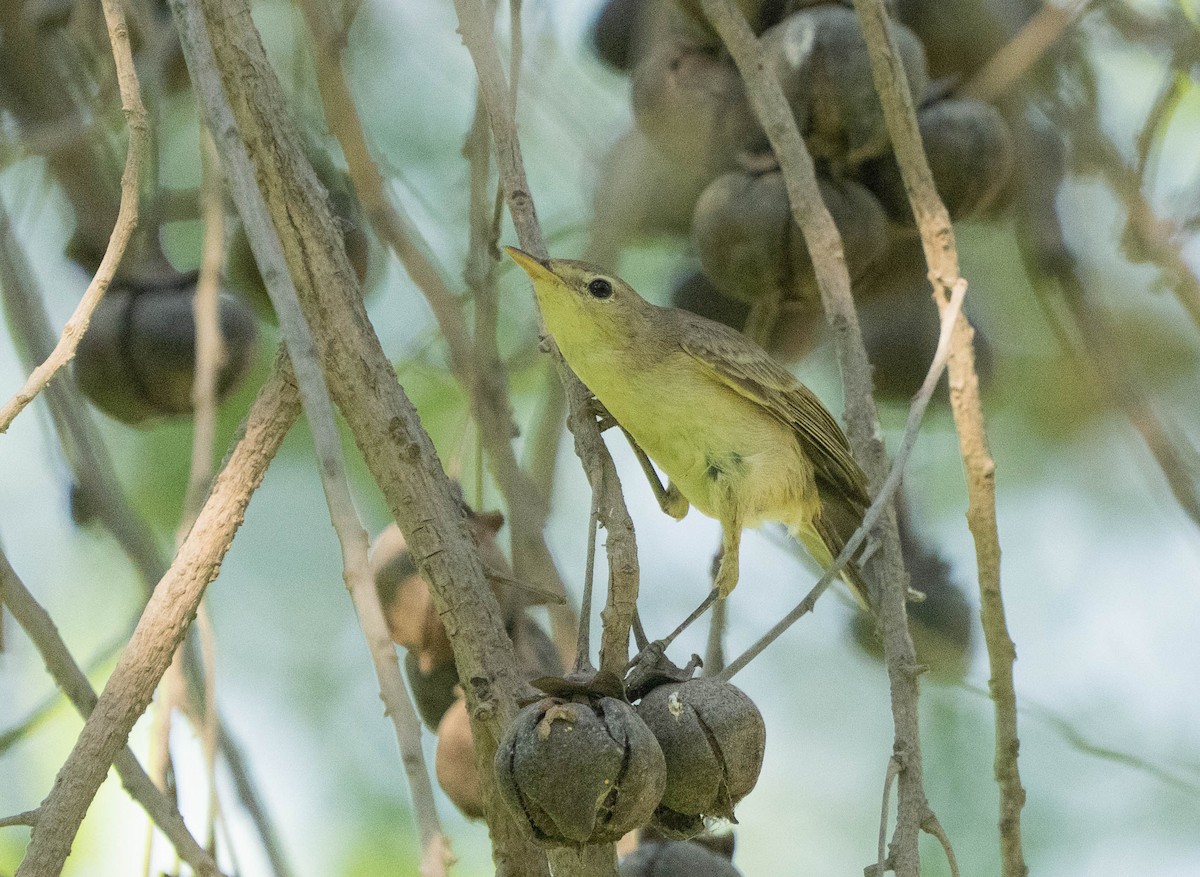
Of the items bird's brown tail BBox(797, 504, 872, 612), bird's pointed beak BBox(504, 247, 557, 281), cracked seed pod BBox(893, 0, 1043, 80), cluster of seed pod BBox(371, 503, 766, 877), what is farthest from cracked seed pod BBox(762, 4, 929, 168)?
cluster of seed pod BBox(371, 503, 766, 877)

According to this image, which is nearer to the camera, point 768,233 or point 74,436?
point 74,436

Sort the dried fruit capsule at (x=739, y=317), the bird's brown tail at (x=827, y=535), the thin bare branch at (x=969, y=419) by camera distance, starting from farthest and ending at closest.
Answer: the dried fruit capsule at (x=739, y=317) → the bird's brown tail at (x=827, y=535) → the thin bare branch at (x=969, y=419)

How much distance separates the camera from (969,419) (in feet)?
10.6

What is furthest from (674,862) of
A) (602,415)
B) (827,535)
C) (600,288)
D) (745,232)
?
(745,232)

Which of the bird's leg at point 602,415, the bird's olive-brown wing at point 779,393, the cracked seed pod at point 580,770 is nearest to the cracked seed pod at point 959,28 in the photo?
the bird's olive-brown wing at point 779,393

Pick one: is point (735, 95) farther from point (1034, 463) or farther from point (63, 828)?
point (63, 828)

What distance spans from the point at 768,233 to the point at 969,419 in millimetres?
802

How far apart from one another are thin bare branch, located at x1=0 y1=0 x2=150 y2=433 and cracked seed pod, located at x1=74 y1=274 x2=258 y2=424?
1.36 m

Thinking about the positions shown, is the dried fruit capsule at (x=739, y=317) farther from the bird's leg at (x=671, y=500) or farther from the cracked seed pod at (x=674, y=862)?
the cracked seed pod at (x=674, y=862)

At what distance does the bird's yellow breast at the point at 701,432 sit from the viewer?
11.0 ft

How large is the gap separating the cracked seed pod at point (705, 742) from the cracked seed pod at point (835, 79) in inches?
84.5

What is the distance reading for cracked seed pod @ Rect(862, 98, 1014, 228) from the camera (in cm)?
386

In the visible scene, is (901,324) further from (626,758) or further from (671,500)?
(626,758)

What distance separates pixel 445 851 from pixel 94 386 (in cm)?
248
